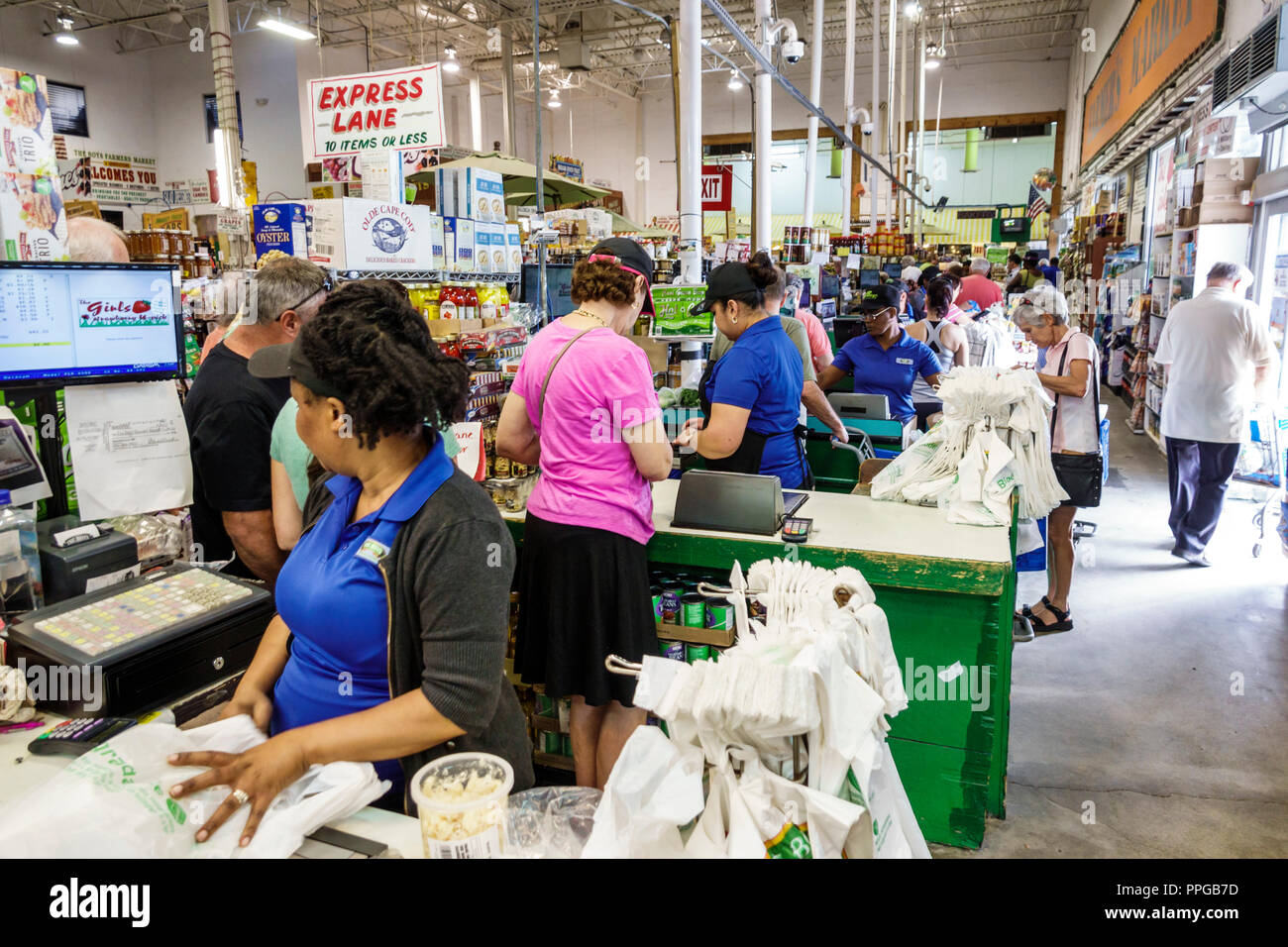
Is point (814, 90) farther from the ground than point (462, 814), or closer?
farther from the ground

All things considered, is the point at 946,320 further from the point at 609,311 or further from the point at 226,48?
the point at 226,48

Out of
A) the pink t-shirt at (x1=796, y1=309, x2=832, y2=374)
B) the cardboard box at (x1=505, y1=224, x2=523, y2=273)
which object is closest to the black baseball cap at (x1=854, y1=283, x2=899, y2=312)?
the pink t-shirt at (x1=796, y1=309, x2=832, y2=374)

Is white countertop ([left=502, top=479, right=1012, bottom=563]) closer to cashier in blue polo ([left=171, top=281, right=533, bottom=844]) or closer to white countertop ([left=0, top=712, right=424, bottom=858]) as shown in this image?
cashier in blue polo ([left=171, top=281, right=533, bottom=844])

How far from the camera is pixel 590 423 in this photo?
2.47 m

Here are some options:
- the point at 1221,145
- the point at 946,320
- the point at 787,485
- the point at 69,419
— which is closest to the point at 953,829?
the point at 787,485

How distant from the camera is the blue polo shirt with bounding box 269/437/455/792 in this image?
155cm

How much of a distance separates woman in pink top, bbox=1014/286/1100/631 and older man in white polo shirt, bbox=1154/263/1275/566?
1.44m

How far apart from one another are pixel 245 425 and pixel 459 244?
5.71ft

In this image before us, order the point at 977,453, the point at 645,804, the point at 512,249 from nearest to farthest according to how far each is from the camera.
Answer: the point at 645,804
the point at 977,453
the point at 512,249

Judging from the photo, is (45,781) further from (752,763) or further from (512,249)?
(512,249)

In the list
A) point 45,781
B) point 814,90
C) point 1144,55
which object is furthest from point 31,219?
point 1144,55

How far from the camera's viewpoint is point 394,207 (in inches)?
132

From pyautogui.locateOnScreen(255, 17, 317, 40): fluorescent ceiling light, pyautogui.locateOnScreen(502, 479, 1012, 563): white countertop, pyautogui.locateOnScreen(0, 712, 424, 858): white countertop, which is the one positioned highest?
pyautogui.locateOnScreen(255, 17, 317, 40): fluorescent ceiling light
